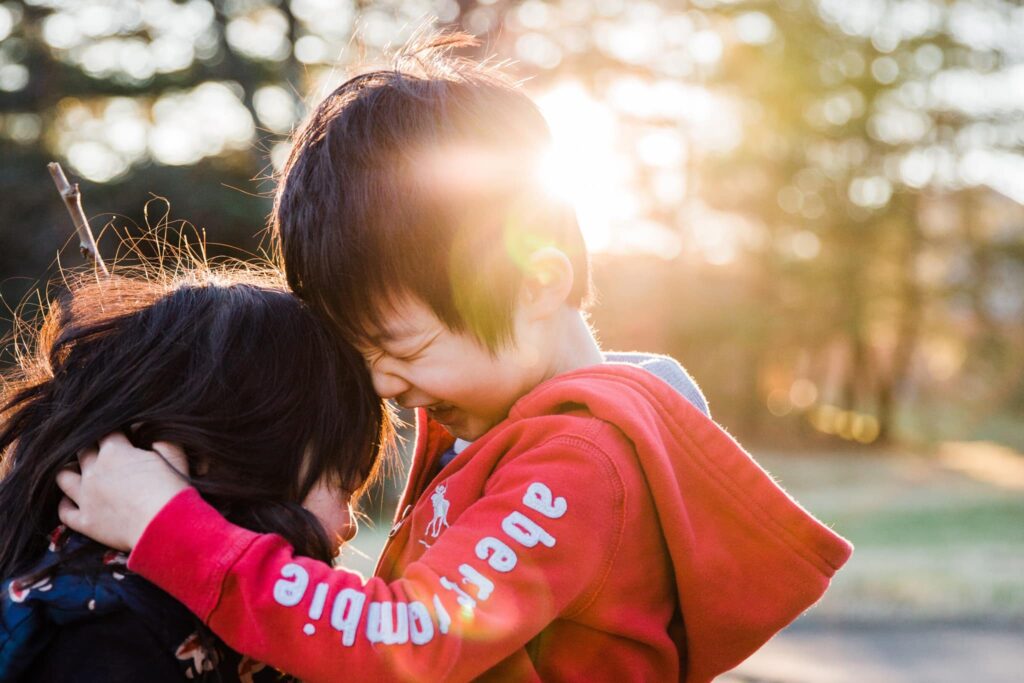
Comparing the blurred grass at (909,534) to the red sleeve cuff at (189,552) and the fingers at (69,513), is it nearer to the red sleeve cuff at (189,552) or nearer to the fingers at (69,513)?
the fingers at (69,513)

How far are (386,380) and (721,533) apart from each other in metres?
0.54

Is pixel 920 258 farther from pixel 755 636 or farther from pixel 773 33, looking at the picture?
pixel 755 636

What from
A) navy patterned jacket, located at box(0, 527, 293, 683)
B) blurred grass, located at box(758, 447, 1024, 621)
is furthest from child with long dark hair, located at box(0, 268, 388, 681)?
blurred grass, located at box(758, 447, 1024, 621)

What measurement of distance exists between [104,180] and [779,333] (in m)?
12.7

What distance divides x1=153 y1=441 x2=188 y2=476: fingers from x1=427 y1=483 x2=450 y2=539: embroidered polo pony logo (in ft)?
1.23

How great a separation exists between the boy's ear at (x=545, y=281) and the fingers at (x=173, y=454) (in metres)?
0.54

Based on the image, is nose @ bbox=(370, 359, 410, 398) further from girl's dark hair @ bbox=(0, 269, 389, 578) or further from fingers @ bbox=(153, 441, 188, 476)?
fingers @ bbox=(153, 441, 188, 476)

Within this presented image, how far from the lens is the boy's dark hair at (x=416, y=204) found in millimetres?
1583

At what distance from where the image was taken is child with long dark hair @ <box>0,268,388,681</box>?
51.6 inches

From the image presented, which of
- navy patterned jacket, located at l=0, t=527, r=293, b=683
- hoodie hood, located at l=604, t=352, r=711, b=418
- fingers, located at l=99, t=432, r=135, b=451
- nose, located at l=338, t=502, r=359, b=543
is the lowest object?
nose, located at l=338, t=502, r=359, b=543

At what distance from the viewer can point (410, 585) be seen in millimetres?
1374

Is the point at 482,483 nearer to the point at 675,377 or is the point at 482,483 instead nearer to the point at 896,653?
the point at 675,377

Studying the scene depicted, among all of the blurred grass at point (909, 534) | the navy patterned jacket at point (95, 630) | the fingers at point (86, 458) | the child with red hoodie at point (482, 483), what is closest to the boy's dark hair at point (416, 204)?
the child with red hoodie at point (482, 483)

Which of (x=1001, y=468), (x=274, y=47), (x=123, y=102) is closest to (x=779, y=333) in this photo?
(x=1001, y=468)
